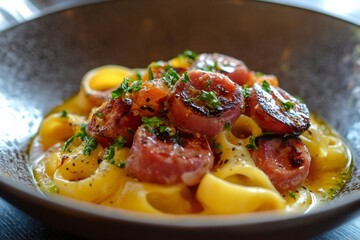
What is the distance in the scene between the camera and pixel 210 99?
297 centimetres

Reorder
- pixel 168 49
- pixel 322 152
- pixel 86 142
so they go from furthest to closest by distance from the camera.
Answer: pixel 168 49 < pixel 322 152 < pixel 86 142

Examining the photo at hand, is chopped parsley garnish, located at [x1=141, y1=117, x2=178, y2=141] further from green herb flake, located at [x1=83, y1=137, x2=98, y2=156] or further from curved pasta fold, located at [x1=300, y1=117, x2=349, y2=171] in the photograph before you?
curved pasta fold, located at [x1=300, y1=117, x2=349, y2=171]

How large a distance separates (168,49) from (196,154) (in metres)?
2.21

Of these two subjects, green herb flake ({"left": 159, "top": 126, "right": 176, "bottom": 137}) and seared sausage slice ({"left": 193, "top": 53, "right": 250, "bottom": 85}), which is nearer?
green herb flake ({"left": 159, "top": 126, "right": 176, "bottom": 137})

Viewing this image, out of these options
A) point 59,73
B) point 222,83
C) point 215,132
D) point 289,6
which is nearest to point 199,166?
point 215,132

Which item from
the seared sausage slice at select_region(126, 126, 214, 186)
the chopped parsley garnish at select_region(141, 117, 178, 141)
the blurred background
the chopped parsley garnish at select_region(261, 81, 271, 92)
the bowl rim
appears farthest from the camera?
the blurred background

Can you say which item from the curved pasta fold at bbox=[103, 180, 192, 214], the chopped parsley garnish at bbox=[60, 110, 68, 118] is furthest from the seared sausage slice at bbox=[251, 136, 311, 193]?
the chopped parsley garnish at bbox=[60, 110, 68, 118]

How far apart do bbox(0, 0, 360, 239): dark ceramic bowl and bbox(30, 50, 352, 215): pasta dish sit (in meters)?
0.31

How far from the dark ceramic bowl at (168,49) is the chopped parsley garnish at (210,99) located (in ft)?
3.18

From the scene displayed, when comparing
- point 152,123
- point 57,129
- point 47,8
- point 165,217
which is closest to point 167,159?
point 152,123

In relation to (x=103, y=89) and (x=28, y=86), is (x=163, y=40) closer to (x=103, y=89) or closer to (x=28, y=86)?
(x=103, y=89)

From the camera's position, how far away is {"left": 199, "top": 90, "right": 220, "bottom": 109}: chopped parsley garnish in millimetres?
2957

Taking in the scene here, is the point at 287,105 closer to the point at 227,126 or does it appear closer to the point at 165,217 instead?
the point at 227,126

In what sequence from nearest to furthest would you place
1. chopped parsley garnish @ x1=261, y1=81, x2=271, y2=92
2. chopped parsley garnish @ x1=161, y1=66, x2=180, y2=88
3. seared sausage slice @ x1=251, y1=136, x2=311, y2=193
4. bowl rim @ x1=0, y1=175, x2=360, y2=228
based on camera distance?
bowl rim @ x1=0, y1=175, x2=360, y2=228
seared sausage slice @ x1=251, y1=136, x2=311, y2=193
chopped parsley garnish @ x1=161, y1=66, x2=180, y2=88
chopped parsley garnish @ x1=261, y1=81, x2=271, y2=92
